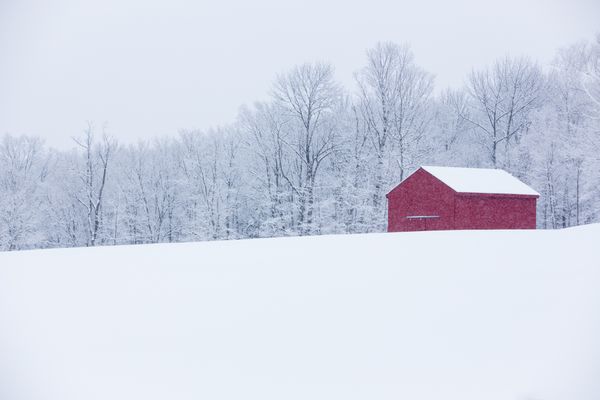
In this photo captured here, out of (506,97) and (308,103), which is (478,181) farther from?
(506,97)

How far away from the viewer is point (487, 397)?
13.4ft

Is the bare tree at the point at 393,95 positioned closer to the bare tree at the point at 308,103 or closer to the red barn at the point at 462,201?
Result: the bare tree at the point at 308,103

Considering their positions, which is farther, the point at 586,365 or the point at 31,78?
the point at 31,78

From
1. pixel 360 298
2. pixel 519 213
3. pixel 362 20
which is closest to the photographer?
pixel 360 298

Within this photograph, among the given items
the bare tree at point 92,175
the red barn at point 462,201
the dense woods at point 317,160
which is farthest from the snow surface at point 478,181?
the bare tree at point 92,175

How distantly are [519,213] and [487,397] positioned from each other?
17.2m

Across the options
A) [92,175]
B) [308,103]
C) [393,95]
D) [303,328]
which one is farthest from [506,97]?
[303,328]

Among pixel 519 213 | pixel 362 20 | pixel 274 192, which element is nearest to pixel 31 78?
pixel 274 192

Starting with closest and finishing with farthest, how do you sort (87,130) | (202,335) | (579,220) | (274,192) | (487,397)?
(487,397) < (202,335) < (579,220) < (274,192) < (87,130)

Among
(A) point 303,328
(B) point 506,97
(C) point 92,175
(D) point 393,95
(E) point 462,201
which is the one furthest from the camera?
(C) point 92,175

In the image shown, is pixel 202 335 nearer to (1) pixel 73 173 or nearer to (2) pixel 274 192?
(2) pixel 274 192

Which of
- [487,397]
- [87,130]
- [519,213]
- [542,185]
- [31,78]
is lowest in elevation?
[487,397]

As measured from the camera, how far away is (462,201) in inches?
711

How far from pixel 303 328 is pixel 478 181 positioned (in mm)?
16479
